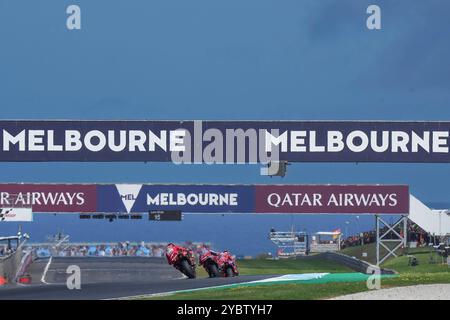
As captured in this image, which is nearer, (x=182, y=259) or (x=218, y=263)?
(x=182, y=259)

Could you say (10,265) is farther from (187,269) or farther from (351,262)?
(351,262)

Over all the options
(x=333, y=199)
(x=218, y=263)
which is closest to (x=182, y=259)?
(x=218, y=263)

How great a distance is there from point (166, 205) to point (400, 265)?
33.5ft

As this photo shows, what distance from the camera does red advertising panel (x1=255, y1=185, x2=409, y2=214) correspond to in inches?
1433

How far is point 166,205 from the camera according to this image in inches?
1439

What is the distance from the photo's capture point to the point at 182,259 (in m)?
32.9

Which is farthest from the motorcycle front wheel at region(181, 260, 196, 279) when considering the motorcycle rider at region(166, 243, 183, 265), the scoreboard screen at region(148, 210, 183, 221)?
the scoreboard screen at region(148, 210, 183, 221)

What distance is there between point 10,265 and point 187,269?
6449mm

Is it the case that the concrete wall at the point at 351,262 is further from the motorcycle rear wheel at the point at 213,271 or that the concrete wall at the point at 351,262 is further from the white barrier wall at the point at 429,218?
the motorcycle rear wheel at the point at 213,271

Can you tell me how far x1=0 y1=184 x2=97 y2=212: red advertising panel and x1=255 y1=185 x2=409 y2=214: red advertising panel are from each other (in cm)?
704

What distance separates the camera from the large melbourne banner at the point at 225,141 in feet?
113

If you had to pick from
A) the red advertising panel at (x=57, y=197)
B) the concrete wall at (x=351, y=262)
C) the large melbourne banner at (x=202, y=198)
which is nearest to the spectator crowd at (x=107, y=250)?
the large melbourne banner at (x=202, y=198)

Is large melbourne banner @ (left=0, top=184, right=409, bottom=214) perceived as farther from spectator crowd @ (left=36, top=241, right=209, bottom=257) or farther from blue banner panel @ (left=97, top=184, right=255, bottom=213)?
spectator crowd @ (left=36, top=241, right=209, bottom=257)
